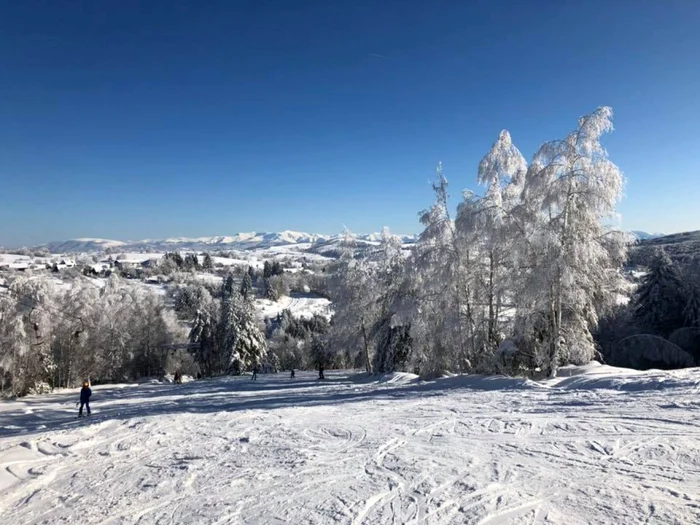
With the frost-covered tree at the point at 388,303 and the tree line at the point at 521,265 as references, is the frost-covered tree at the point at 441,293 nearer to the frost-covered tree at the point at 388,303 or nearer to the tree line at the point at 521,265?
the tree line at the point at 521,265

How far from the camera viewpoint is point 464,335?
65.3ft

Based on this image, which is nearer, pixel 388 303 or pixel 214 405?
pixel 214 405

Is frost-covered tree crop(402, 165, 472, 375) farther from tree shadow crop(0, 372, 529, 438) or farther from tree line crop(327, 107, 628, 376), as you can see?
tree shadow crop(0, 372, 529, 438)

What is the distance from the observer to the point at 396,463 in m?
7.57

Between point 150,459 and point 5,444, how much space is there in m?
4.88

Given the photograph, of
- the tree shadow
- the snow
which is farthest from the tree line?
the snow

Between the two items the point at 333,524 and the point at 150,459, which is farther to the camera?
the point at 150,459

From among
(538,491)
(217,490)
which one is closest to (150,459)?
(217,490)

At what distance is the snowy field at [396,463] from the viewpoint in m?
5.77

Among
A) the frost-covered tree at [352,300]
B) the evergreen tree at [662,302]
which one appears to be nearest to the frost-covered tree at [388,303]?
the frost-covered tree at [352,300]

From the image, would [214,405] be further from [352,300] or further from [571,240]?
[571,240]

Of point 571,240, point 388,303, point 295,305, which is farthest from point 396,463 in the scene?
point 295,305

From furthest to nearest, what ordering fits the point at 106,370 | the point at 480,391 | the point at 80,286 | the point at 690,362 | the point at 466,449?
the point at 106,370, the point at 80,286, the point at 690,362, the point at 480,391, the point at 466,449

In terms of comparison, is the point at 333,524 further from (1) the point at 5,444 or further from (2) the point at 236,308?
(2) the point at 236,308
